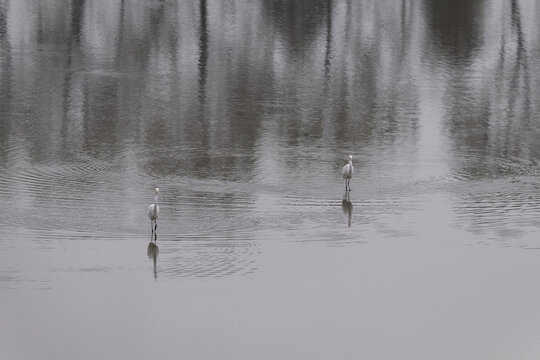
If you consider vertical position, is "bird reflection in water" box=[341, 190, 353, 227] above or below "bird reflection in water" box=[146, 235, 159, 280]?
above

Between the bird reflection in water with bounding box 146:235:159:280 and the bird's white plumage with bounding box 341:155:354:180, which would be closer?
the bird reflection in water with bounding box 146:235:159:280

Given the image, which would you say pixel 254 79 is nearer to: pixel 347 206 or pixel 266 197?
pixel 266 197

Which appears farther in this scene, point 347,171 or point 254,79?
point 254,79

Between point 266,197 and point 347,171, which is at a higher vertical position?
point 347,171

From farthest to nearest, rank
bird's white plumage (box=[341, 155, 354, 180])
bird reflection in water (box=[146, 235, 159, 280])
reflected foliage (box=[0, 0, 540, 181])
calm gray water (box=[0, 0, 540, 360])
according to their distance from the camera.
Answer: reflected foliage (box=[0, 0, 540, 181])
bird's white plumage (box=[341, 155, 354, 180])
bird reflection in water (box=[146, 235, 159, 280])
calm gray water (box=[0, 0, 540, 360])

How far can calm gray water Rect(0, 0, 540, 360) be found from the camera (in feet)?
81.3

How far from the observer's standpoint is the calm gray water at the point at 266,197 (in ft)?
81.3

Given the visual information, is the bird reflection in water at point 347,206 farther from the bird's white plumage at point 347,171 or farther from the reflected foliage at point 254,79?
the reflected foliage at point 254,79

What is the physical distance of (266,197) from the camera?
3447 centimetres

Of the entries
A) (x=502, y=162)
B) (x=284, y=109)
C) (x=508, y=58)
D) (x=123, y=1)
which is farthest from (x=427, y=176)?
(x=123, y=1)

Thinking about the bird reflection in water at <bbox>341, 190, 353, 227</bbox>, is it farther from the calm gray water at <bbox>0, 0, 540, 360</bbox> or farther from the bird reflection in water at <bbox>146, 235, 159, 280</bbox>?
the bird reflection in water at <bbox>146, 235, 159, 280</bbox>

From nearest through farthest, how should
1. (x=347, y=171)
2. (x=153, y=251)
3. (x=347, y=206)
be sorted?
(x=153, y=251), (x=347, y=206), (x=347, y=171)

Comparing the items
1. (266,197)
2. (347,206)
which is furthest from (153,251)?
(347,206)

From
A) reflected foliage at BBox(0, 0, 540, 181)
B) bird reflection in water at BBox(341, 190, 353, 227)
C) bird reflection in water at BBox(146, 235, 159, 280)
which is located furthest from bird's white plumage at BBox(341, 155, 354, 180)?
bird reflection in water at BBox(146, 235, 159, 280)
